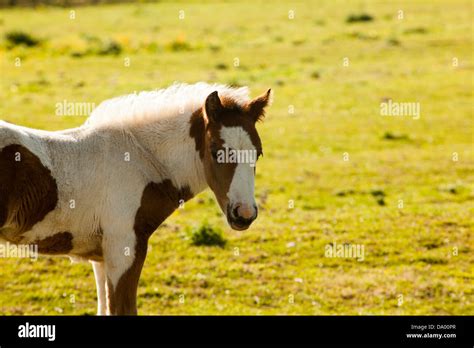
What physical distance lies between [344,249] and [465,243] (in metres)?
2.28

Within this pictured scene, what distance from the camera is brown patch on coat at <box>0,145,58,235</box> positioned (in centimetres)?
748

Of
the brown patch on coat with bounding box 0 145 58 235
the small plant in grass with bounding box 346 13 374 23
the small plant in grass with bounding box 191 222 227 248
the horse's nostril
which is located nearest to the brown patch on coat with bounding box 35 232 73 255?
the brown patch on coat with bounding box 0 145 58 235

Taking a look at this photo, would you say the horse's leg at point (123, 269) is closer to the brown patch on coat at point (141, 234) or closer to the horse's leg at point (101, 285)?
the brown patch on coat at point (141, 234)

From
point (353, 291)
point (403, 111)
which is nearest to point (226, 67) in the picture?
point (403, 111)

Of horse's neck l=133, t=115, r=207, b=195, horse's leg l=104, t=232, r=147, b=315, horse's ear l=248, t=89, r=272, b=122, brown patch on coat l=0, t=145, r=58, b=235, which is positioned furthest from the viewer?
horse's neck l=133, t=115, r=207, b=195

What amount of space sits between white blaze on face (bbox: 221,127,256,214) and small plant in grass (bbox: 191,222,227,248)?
20.1ft

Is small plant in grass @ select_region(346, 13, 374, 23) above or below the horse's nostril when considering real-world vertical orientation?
above

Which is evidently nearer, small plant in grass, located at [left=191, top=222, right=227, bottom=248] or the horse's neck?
the horse's neck

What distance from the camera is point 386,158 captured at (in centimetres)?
2033

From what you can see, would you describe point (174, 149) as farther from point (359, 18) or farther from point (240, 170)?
point (359, 18)

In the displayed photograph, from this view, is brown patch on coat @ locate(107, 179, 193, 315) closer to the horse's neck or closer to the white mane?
the horse's neck

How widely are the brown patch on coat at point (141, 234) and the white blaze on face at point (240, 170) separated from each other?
88 cm

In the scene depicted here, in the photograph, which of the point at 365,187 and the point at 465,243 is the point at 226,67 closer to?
the point at 365,187

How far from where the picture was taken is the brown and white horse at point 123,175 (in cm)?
769
